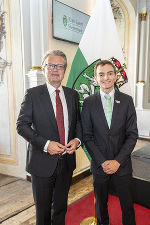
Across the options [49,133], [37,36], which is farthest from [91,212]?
[37,36]

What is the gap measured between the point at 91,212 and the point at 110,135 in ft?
3.55

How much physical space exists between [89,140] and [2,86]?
1.95 m

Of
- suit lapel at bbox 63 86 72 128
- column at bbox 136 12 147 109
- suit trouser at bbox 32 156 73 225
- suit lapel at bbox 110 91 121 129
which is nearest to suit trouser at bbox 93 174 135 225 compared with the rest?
suit trouser at bbox 32 156 73 225

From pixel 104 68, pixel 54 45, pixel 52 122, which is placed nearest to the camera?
pixel 52 122

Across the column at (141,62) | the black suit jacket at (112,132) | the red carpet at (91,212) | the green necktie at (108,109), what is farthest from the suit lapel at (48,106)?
the column at (141,62)

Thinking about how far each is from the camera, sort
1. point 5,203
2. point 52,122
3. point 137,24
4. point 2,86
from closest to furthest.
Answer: point 52,122
point 5,203
point 2,86
point 137,24

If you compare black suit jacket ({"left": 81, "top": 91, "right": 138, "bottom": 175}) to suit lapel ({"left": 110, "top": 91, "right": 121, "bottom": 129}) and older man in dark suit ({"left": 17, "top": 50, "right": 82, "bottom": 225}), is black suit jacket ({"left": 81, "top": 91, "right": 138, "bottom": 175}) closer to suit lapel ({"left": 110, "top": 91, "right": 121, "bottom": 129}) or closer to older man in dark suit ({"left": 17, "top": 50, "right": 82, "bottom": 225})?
suit lapel ({"left": 110, "top": 91, "right": 121, "bottom": 129})

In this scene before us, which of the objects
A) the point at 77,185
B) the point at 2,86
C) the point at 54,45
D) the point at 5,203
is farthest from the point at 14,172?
the point at 54,45

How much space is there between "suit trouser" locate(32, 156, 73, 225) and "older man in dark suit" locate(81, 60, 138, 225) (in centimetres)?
25

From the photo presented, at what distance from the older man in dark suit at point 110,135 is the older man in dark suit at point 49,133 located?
136 mm

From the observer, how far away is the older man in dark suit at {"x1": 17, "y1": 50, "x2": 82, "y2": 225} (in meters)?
1.35

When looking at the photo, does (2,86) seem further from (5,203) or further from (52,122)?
(52,122)

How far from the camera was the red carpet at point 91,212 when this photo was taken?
196cm

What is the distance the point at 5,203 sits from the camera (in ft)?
7.66
